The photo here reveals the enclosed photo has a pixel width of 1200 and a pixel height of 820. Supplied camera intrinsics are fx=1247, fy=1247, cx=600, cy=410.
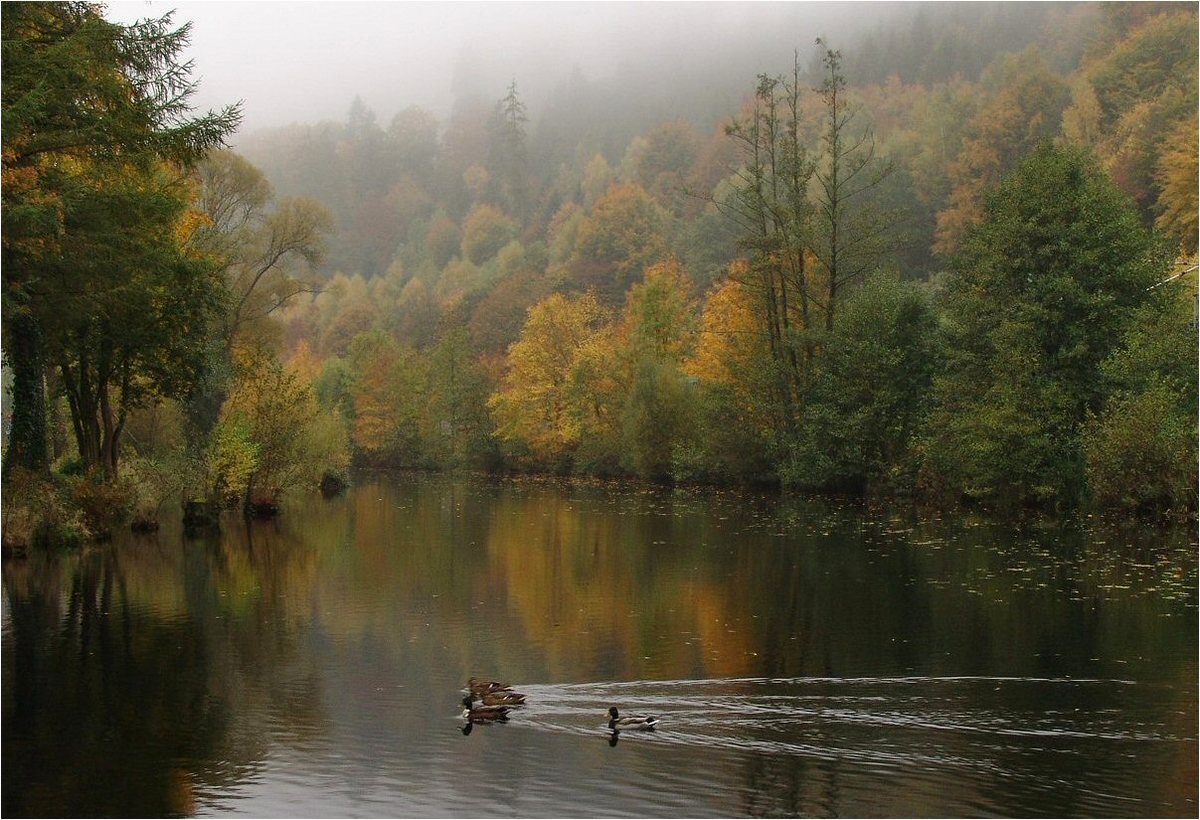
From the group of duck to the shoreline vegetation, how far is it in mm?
11845

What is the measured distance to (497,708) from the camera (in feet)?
48.1

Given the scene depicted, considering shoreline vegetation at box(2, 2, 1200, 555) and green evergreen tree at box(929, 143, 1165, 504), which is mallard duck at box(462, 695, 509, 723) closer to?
shoreline vegetation at box(2, 2, 1200, 555)

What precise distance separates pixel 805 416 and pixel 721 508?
7.20 m

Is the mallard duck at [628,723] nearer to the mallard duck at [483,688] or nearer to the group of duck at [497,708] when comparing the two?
the group of duck at [497,708]

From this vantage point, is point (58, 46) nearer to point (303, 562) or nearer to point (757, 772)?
point (303, 562)

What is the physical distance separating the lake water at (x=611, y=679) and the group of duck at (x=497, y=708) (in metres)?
0.20

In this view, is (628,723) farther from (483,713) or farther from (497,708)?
Answer: (483,713)

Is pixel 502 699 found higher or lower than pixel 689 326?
lower

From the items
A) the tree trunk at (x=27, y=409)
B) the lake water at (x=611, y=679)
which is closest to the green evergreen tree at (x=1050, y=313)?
the lake water at (x=611, y=679)

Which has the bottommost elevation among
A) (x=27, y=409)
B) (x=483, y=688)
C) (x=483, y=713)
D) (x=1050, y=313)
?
(x=483, y=713)

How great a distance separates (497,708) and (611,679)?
2.18m

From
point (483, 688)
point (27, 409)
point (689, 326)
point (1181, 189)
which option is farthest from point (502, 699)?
point (1181, 189)

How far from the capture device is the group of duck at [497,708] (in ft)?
46.0

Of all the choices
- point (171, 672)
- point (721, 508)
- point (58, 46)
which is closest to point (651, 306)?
point (721, 508)
